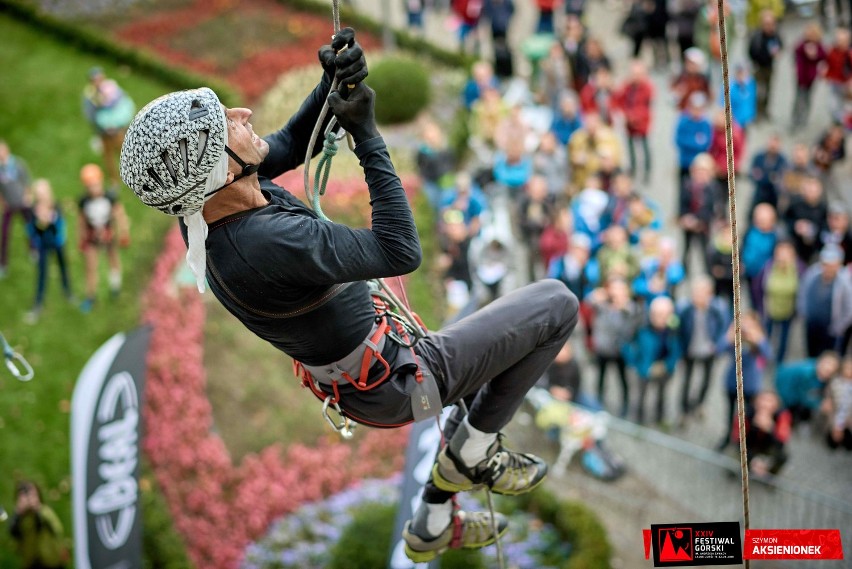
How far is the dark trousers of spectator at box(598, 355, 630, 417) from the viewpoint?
11.0m

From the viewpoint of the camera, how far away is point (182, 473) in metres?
12.3

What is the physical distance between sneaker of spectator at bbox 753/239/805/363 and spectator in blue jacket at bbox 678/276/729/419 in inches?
22.2

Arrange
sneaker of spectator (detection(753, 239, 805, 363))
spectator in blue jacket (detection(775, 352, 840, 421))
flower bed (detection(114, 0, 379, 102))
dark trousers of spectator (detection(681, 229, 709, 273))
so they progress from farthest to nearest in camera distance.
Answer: flower bed (detection(114, 0, 379, 102)) < dark trousers of spectator (detection(681, 229, 709, 273)) < sneaker of spectator (detection(753, 239, 805, 363)) < spectator in blue jacket (detection(775, 352, 840, 421))

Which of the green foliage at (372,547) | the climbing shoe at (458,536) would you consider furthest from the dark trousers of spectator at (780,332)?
the climbing shoe at (458,536)

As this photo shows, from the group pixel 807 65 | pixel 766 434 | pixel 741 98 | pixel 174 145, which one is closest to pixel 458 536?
pixel 174 145

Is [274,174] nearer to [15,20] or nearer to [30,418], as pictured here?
[30,418]

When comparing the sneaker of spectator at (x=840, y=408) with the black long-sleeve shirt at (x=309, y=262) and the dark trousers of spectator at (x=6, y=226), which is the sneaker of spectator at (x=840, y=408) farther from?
the dark trousers of spectator at (x=6, y=226)

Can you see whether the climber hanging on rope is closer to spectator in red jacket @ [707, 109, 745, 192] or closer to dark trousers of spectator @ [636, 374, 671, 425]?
dark trousers of spectator @ [636, 374, 671, 425]

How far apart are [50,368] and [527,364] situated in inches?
387

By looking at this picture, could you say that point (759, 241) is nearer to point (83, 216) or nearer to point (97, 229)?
point (97, 229)

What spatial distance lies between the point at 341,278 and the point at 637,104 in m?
10.6

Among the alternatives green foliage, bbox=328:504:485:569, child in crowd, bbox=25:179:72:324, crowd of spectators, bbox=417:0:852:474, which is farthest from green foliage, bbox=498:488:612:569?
child in crowd, bbox=25:179:72:324

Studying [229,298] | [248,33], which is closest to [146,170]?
[229,298]

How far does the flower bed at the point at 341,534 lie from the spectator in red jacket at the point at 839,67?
261 inches
